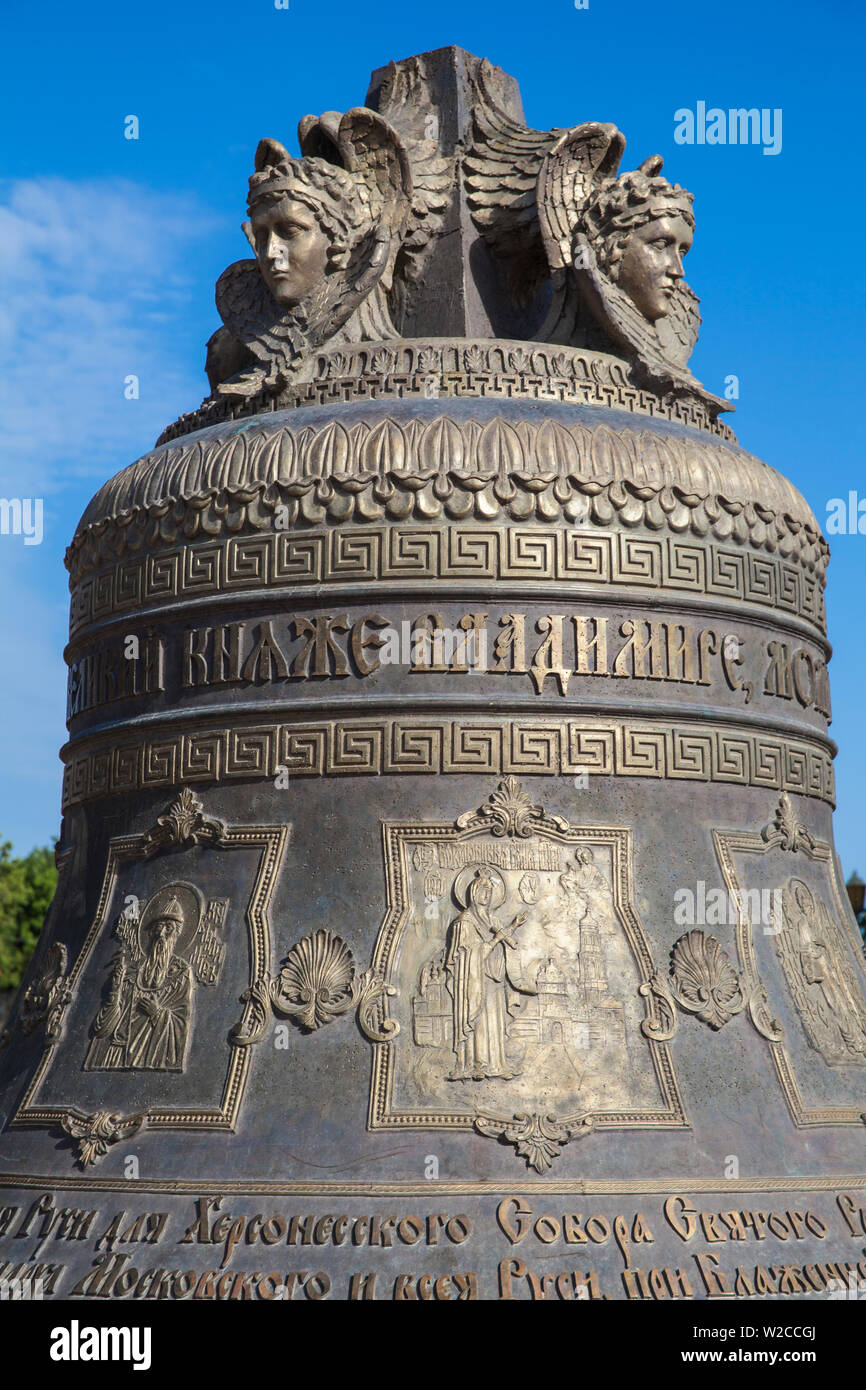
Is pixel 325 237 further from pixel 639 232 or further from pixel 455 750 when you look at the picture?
pixel 455 750

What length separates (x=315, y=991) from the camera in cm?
644

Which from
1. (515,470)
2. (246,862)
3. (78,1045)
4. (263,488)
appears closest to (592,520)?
(515,470)

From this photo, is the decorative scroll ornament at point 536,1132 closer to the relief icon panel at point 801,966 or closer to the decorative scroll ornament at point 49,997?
the relief icon panel at point 801,966

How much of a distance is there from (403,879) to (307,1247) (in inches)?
62.1

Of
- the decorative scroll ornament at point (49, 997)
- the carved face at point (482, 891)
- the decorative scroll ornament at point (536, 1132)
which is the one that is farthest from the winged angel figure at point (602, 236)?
the decorative scroll ornament at point (49, 997)

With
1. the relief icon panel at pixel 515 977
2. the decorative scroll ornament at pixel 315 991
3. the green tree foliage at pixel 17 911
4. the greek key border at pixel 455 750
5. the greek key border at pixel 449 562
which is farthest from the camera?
the green tree foliage at pixel 17 911

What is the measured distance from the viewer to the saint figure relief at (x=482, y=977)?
6.21m

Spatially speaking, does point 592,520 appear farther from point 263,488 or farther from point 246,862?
point 246,862

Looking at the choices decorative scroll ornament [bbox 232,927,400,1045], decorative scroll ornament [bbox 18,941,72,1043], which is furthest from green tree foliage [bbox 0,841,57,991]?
decorative scroll ornament [bbox 232,927,400,1045]

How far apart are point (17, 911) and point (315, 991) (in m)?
26.4

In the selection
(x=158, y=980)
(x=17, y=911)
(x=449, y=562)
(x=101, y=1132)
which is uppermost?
(x=17, y=911)

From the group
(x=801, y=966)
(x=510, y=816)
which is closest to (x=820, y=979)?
(x=801, y=966)

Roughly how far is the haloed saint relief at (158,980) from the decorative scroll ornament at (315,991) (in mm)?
294

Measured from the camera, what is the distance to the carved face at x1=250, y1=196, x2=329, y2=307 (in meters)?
7.89
